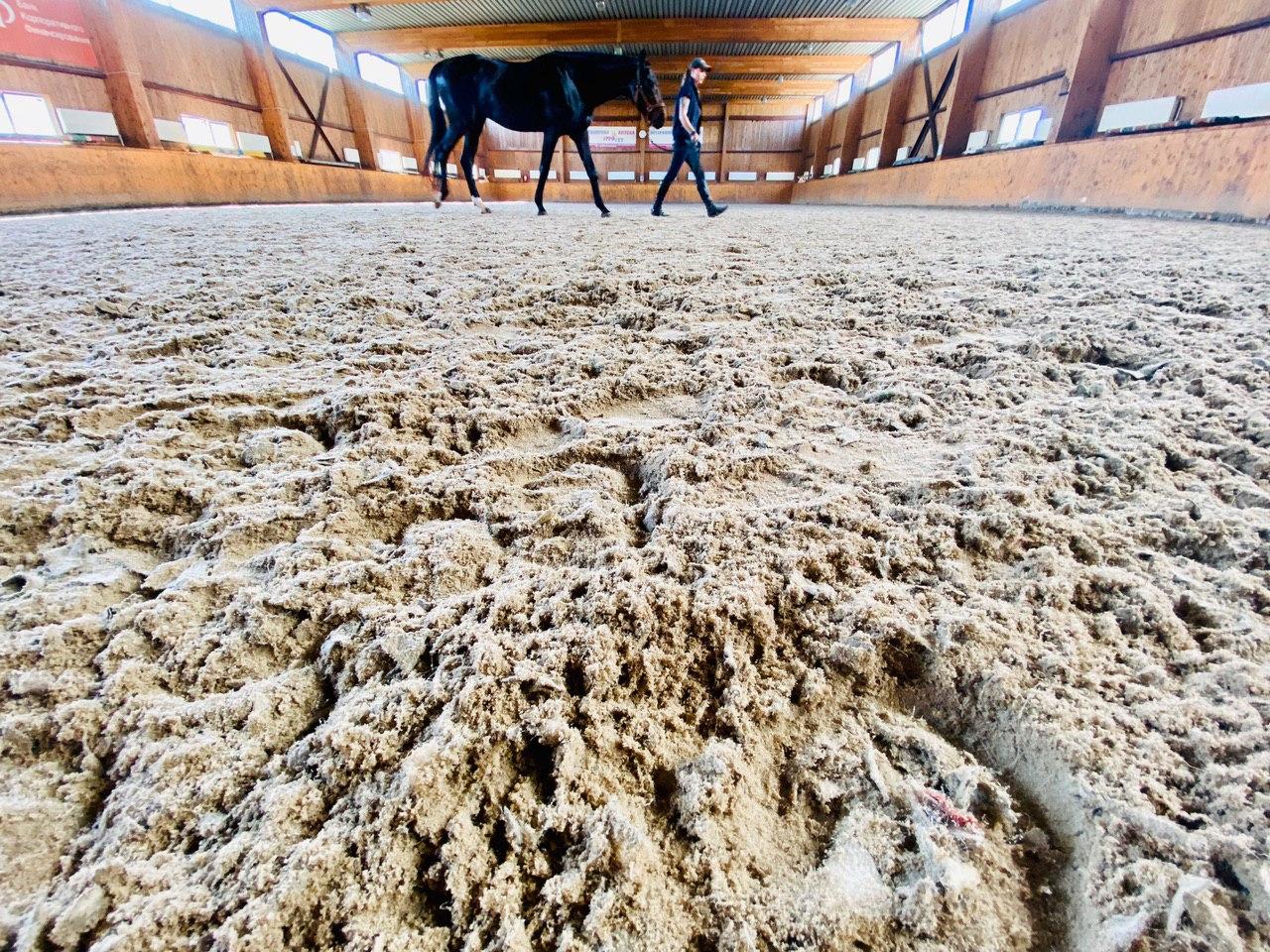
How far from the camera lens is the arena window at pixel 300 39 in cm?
1130

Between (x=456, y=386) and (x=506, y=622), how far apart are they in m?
0.79

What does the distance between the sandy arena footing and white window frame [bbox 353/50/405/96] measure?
16.7 meters

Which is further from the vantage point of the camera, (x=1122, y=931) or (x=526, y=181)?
(x=526, y=181)

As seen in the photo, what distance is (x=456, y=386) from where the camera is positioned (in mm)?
1288

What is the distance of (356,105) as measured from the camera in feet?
43.4

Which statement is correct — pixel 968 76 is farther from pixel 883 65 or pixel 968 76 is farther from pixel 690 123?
pixel 690 123

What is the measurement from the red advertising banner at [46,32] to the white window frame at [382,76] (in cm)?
676

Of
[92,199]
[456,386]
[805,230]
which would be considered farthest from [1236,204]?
[92,199]

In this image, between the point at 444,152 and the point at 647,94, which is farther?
the point at 444,152

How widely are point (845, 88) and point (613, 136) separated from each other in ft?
23.1

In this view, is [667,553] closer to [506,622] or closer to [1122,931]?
[506,622]

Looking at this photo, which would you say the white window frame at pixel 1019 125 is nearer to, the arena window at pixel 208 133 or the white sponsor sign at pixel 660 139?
the white sponsor sign at pixel 660 139

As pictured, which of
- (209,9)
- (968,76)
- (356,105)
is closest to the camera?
(968,76)

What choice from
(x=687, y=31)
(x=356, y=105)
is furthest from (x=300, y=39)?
(x=687, y=31)
